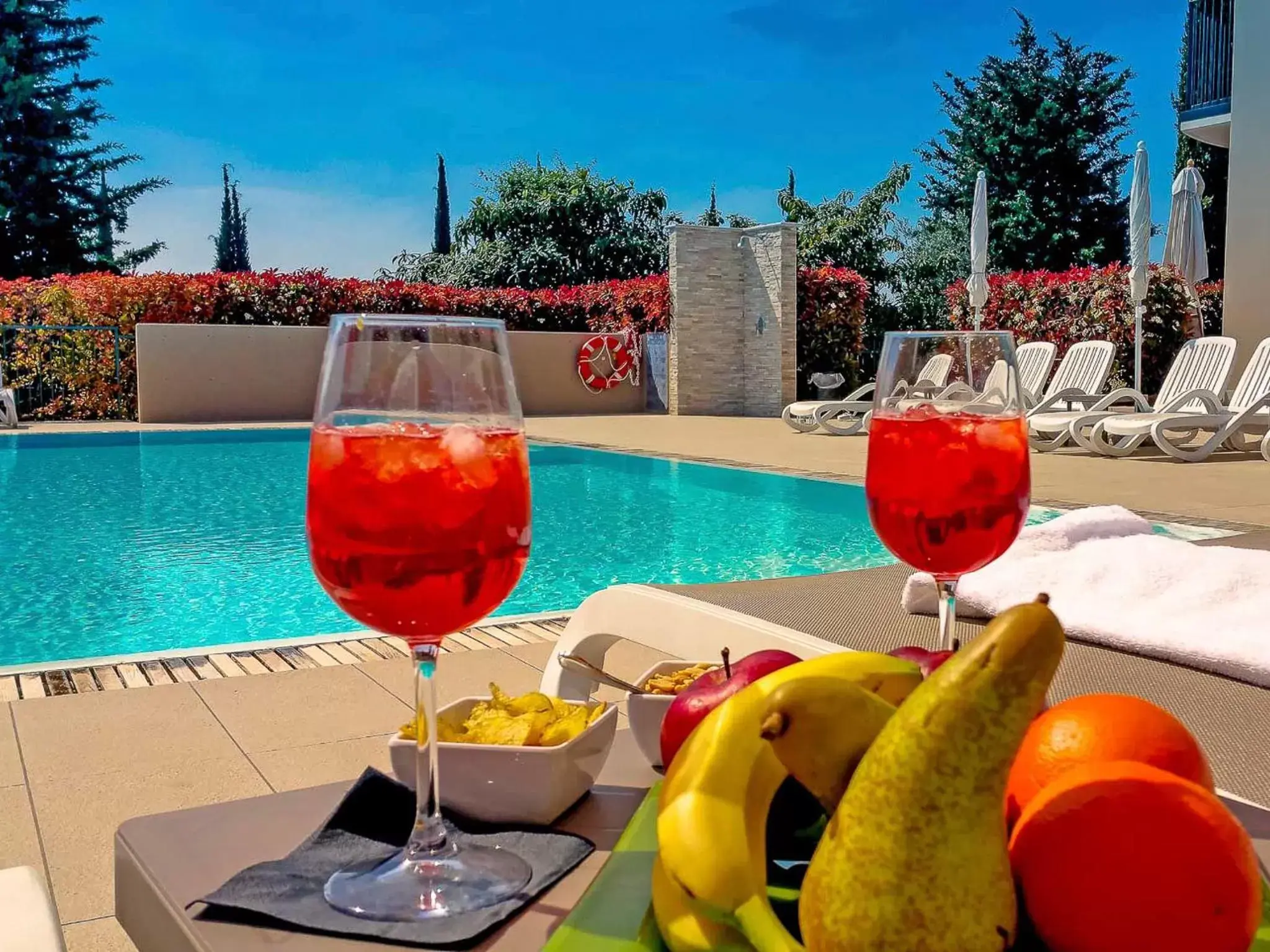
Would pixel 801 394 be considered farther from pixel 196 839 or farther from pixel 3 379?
pixel 196 839

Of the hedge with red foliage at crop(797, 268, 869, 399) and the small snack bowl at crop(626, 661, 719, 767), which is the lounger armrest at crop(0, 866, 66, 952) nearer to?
the small snack bowl at crop(626, 661, 719, 767)

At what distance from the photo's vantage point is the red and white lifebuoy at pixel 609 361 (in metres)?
17.8

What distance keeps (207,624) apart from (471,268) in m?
21.9

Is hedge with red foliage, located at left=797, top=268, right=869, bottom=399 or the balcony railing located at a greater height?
the balcony railing

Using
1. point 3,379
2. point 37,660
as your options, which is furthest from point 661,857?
point 3,379

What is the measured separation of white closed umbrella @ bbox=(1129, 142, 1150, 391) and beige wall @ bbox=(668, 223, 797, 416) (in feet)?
18.5

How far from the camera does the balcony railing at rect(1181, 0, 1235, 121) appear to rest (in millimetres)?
13086

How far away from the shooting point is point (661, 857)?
1.97 feet

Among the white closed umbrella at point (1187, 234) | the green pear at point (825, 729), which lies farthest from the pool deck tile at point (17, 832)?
the white closed umbrella at point (1187, 234)

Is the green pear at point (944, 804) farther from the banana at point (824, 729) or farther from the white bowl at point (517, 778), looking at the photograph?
the white bowl at point (517, 778)

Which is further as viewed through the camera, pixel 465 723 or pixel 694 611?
pixel 694 611

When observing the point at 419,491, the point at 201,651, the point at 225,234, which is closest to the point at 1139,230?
the point at 201,651

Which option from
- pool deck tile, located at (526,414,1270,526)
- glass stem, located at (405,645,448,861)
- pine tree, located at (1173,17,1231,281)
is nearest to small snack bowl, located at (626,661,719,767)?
glass stem, located at (405,645,448,861)

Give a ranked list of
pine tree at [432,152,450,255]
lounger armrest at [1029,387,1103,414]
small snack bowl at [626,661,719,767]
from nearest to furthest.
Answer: small snack bowl at [626,661,719,767], lounger armrest at [1029,387,1103,414], pine tree at [432,152,450,255]
